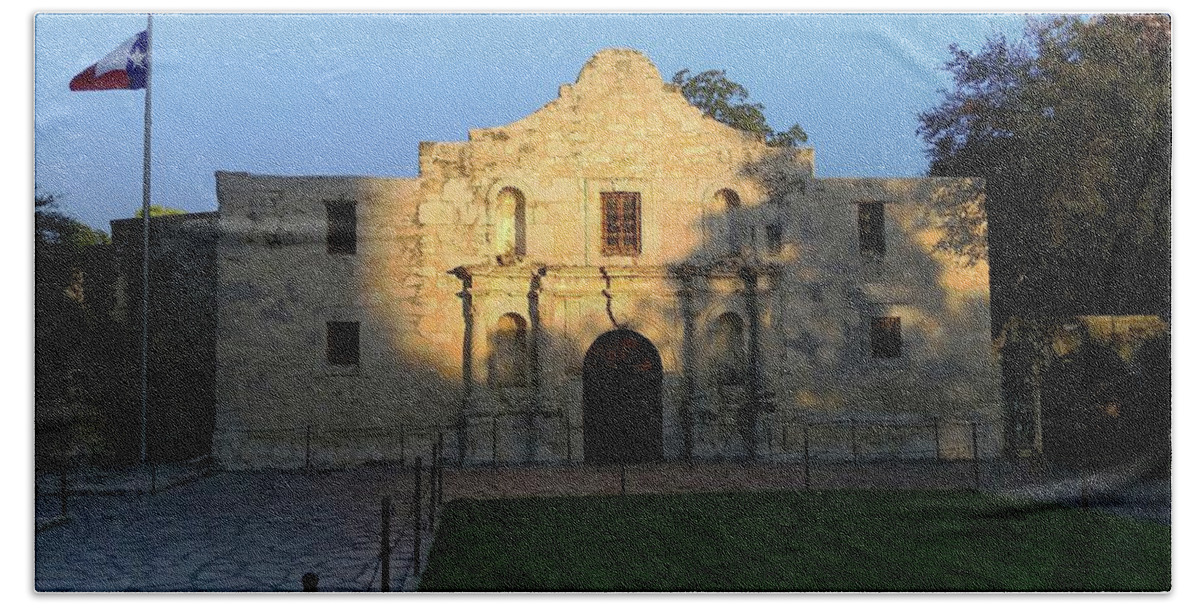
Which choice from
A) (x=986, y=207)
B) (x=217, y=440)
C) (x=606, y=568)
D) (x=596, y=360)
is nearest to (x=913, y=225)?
(x=986, y=207)

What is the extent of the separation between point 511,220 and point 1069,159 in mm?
4216

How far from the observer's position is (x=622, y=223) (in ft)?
25.4

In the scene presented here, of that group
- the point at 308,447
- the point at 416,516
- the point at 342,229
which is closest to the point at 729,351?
the point at 416,516

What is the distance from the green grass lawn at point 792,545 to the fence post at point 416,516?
14 cm

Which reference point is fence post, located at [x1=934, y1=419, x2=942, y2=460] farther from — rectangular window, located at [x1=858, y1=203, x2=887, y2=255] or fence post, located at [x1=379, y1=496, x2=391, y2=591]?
fence post, located at [x1=379, y1=496, x2=391, y2=591]

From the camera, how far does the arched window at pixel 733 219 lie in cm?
762

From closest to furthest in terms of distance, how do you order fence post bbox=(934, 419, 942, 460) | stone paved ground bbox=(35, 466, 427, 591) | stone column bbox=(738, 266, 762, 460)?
1. stone paved ground bbox=(35, 466, 427, 591)
2. fence post bbox=(934, 419, 942, 460)
3. stone column bbox=(738, 266, 762, 460)

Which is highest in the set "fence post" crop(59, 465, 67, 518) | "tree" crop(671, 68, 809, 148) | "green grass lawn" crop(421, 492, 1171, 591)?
"tree" crop(671, 68, 809, 148)

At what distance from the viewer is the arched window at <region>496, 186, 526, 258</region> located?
25.2 ft

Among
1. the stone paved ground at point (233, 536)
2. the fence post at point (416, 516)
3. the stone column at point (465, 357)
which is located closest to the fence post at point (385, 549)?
the stone paved ground at point (233, 536)

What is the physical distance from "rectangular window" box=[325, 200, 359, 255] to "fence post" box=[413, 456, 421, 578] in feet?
5.40

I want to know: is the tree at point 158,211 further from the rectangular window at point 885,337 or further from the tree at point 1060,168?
the tree at point 1060,168

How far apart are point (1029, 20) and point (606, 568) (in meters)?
4.96

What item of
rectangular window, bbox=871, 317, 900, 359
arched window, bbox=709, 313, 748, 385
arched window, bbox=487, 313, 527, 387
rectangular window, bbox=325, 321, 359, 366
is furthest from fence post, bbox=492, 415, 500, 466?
rectangular window, bbox=871, 317, 900, 359
